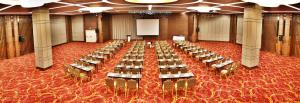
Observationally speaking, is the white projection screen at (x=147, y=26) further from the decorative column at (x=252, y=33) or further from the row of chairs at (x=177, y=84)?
the row of chairs at (x=177, y=84)

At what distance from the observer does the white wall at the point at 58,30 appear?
19625mm

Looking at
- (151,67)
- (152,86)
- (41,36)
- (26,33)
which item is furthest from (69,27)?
(152,86)

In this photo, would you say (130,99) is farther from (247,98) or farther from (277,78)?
(277,78)

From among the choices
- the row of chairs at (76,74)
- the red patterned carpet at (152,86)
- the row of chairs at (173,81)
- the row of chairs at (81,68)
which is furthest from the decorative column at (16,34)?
the row of chairs at (173,81)

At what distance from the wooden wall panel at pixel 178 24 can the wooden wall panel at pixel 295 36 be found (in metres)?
9.86

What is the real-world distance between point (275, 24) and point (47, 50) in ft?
44.8

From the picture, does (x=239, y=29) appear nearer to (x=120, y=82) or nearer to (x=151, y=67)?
(x=151, y=67)

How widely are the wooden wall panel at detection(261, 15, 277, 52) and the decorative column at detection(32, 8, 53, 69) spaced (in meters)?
13.6

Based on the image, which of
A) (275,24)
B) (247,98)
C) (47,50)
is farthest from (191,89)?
(275,24)

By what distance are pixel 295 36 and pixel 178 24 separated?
10.7m

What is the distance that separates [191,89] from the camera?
7852 mm

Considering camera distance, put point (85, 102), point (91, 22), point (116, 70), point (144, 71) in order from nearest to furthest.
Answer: point (85, 102)
point (116, 70)
point (144, 71)
point (91, 22)

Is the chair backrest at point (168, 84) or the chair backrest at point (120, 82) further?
the chair backrest at point (120, 82)

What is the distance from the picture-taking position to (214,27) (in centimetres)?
2269
